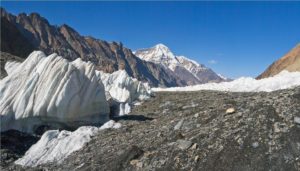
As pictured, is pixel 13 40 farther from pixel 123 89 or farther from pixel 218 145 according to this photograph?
pixel 218 145

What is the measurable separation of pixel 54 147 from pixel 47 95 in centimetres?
504

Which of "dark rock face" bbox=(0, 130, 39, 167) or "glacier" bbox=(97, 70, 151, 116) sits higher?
"glacier" bbox=(97, 70, 151, 116)

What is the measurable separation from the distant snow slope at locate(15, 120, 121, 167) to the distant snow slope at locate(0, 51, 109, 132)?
3278 millimetres

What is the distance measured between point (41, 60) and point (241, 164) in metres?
14.0

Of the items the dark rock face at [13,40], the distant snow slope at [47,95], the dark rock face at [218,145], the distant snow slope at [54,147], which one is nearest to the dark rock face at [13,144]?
the distant snow slope at [54,147]

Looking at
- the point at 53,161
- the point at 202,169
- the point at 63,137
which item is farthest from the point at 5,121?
the point at 202,169

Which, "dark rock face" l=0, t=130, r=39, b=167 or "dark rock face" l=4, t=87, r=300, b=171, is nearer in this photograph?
"dark rock face" l=4, t=87, r=300, b=171

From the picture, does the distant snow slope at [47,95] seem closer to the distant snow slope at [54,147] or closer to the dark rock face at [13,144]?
the dark rock face at [13,144]

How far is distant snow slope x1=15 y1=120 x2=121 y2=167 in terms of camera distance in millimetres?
16391

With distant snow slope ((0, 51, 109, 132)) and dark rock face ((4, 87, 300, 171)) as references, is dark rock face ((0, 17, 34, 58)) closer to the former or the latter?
distant snow slope ((0, 51, 109, 132))

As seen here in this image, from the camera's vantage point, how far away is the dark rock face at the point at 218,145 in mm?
12539

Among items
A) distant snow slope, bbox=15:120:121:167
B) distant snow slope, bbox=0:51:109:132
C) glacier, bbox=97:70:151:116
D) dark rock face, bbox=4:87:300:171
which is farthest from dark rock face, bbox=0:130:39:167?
glacier, bbox=97:70:151:116

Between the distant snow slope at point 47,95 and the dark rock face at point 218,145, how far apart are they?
5.41m

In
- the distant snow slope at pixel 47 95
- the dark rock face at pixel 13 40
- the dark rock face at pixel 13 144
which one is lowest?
the dark rock face at pixel 13 144
